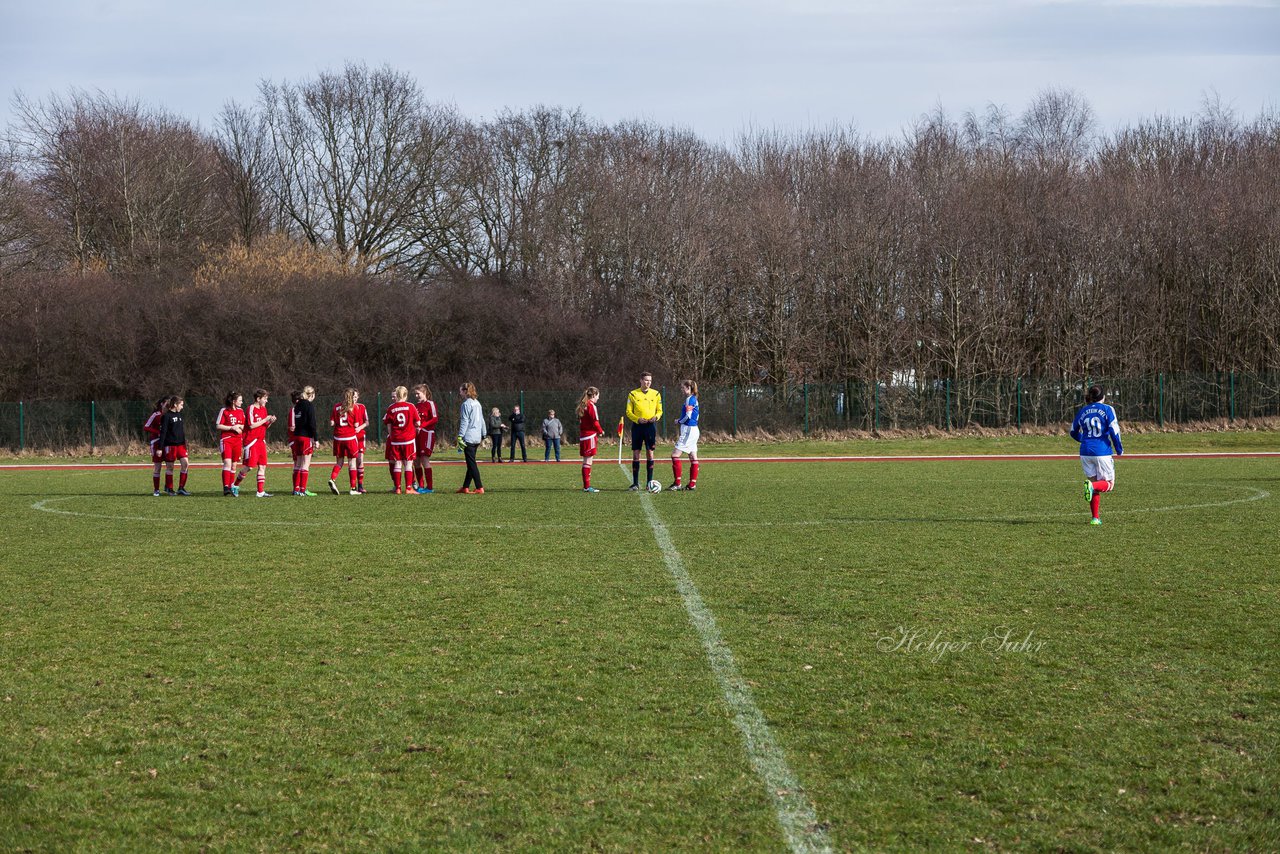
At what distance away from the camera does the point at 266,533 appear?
534 inches

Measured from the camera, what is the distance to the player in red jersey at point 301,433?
18.7m

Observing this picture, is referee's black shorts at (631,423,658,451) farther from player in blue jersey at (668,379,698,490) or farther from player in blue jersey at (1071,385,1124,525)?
player in blue jersey at (1071,385,1124,525)

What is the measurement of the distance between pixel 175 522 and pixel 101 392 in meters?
28.5

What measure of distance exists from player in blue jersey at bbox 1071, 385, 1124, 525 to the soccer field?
101 cm

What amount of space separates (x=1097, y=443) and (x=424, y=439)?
10.6 meters

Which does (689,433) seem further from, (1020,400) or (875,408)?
(1020,400)

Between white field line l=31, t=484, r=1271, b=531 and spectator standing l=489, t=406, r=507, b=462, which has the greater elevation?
spectator standing l=489, t=406, r=507, b=462

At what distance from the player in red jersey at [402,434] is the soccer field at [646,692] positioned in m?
6.34

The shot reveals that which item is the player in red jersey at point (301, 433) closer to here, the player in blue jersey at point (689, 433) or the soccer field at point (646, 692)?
the player in blue jersey at point (689, 433)

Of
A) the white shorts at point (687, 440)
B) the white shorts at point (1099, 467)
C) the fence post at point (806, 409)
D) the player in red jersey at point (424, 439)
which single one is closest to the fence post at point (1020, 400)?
the fence post at point (806, 409)

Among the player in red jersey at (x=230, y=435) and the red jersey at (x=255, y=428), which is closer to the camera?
the player in red jersey at (x=230, y=435)

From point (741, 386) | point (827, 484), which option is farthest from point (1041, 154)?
point (827, 484)

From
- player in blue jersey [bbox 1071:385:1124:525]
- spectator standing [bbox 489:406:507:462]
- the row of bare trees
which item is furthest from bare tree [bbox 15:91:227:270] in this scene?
player in blue jersey [bbox 1071:385:1124:525]

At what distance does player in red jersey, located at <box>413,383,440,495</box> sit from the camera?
750 inches
